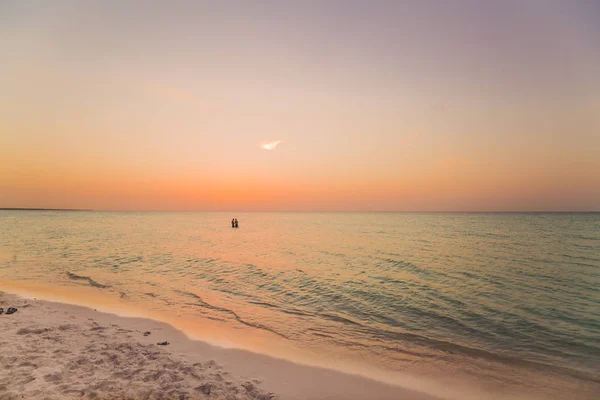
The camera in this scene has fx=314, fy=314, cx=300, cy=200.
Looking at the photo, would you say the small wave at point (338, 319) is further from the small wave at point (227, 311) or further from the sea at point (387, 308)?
the small wave at point (227, 311)

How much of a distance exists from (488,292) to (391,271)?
6.75 metres

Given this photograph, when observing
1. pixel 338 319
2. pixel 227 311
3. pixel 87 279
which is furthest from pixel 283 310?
pixel 87 279

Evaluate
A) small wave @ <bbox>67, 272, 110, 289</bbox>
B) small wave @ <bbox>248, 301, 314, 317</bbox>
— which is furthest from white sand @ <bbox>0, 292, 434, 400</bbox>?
small wave @ <bbox>67, 272, 110, 289</bbox>

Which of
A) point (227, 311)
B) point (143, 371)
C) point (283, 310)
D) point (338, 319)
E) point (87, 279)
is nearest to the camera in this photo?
point (143, 371)

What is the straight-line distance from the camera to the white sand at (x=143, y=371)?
20.7 ft

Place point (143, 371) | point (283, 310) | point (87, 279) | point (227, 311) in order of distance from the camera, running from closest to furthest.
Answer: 1. point (143, 371)
2. point (227, 311)
3. point (283, 310)
4. point (87, 279)

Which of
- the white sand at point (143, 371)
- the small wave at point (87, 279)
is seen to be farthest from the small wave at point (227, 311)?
the small wave at point (87, 279)

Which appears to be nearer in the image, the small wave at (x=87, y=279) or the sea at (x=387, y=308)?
the sea at (x=387, y=308)

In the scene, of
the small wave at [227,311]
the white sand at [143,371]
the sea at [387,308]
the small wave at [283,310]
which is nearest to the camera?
the white sand at [143,371]

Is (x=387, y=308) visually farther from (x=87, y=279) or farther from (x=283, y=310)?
(x=87, y=279)

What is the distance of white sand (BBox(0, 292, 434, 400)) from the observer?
20.7 ft

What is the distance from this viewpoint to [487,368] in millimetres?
8750

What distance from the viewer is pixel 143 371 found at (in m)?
7.10

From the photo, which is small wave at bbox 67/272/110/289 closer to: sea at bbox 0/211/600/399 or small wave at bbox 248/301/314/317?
sea at bbox 0/211/600/399
